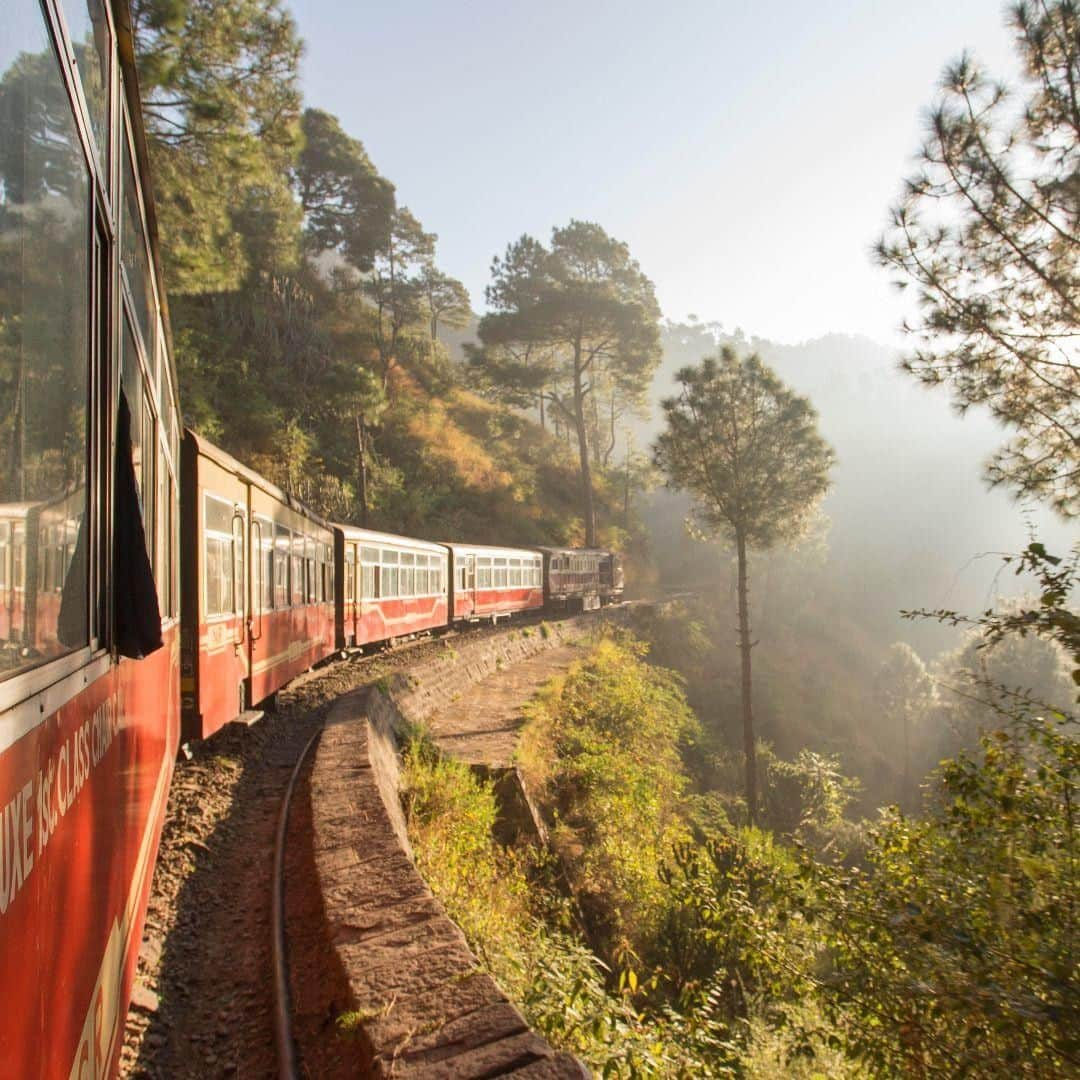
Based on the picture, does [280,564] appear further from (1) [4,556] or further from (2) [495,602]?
(2) [495,602]

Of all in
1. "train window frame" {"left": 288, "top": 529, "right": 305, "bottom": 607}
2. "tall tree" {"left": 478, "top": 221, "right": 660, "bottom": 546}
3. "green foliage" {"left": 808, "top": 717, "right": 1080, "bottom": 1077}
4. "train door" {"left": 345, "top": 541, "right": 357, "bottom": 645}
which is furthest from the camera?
A: "tall tree" {"left": 478, "top": 221, "right": 660, "bottom": 546}

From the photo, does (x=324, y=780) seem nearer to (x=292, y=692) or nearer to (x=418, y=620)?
(x=292, y=692)

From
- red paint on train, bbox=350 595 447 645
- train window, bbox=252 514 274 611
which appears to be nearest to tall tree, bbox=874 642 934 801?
red paint on train, bbox=350 595 447 645

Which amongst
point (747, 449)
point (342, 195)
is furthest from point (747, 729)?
point (342, 195)

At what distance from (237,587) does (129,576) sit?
5.40 meters

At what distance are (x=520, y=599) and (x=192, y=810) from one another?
18.5 meters

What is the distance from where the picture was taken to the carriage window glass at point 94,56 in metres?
1.66

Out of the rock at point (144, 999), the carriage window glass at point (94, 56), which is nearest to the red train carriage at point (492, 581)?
the rock at point (144, 999)

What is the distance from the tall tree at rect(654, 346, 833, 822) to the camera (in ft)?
61.1

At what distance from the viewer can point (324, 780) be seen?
6441 mm

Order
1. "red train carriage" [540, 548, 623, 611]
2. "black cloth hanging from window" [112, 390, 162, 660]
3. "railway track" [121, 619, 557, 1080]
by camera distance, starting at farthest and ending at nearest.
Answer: "red train carriage" [540, 548, 623, 611] < "railway track" [121, 619, 557, 1080] < "black cloth hanging from window" [112, 390, 162, 660]

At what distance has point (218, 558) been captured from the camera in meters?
6.66

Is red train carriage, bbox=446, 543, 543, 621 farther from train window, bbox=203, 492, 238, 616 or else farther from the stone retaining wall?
the stone retaining wall

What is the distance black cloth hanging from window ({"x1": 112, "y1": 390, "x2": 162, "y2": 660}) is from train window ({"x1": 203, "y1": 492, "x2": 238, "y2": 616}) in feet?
13.9
